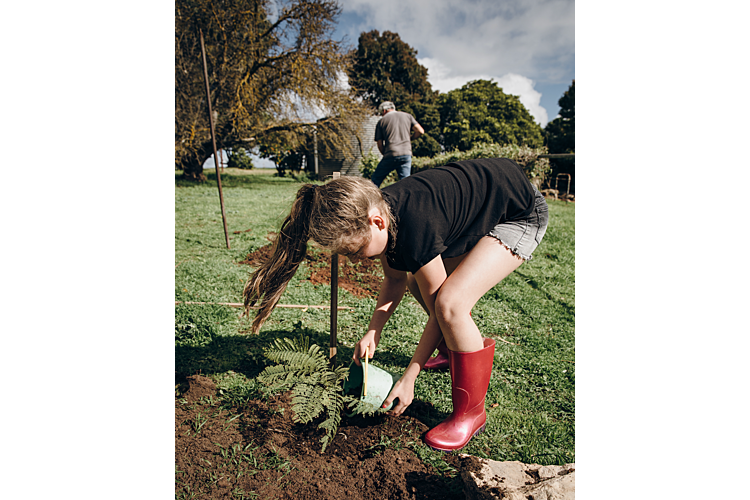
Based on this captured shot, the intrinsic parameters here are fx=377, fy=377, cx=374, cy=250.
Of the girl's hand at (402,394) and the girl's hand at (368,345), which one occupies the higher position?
the girl's hand at (368,345)

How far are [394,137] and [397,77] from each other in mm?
35899

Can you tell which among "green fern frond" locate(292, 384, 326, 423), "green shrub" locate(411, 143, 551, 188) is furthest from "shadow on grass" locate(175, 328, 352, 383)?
"green shrub" locate(411, 143, 551, 188)

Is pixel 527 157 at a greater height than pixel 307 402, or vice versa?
pixel 527 157

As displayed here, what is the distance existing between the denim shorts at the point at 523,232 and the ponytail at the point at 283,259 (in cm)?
93

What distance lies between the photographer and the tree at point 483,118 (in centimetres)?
3531

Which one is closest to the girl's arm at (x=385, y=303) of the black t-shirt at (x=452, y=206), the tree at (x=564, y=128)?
the black t-shirt at (x=452, y=206)

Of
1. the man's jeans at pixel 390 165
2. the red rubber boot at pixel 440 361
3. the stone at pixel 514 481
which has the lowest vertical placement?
the stone at pixel 514 481

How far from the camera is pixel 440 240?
1.68m

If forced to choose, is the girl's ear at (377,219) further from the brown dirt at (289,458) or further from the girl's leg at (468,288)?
the brown dirt at (289,458)

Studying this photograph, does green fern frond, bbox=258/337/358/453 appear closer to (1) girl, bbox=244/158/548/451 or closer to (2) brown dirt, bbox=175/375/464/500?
(2) brown dirt, bbox=175/375/464/500

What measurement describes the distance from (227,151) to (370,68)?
24.2 m

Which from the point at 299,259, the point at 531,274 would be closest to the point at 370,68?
the point at 531,274

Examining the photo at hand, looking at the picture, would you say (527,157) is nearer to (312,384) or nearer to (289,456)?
(312,384)

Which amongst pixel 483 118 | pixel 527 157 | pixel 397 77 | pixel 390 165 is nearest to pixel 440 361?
pixel 390 165
